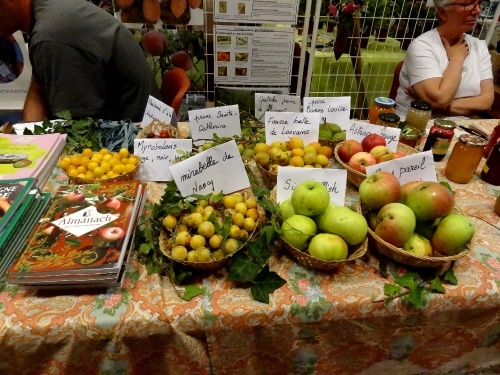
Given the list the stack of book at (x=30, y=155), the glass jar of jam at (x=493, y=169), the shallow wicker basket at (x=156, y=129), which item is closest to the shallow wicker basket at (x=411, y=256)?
the glass jar of jam at (x=493, y=169)

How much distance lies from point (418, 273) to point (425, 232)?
0.32ft

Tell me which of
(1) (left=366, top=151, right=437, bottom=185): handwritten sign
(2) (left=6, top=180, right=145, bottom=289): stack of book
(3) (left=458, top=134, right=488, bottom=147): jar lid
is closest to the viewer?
(2) (left=6, top=180, right=145, bottom=289): stack of book

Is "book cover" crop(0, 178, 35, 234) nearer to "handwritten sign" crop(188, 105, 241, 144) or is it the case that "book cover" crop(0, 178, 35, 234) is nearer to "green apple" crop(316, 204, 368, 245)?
"handwritten sign" crop(188, 105, 241, 144)

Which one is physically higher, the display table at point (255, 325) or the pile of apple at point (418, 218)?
the pile of apple at point (418, 218)

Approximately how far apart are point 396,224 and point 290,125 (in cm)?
55

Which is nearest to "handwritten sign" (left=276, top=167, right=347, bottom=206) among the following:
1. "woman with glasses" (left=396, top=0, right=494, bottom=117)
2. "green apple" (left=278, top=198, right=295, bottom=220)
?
"green apple" (left=278, top=198, right=295, bottom=220)

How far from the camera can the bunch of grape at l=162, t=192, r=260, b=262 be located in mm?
747

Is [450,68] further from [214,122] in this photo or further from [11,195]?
[11,195]

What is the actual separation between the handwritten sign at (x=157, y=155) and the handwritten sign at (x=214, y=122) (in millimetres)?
140

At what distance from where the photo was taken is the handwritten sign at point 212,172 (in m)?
0.88

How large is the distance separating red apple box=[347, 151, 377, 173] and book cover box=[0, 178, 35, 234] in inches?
35.0

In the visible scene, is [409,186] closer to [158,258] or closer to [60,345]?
[158,258]

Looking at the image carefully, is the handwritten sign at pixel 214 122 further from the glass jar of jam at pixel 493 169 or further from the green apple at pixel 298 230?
the glass jar of jam at pixel 493 169

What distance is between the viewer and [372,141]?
1.15m
